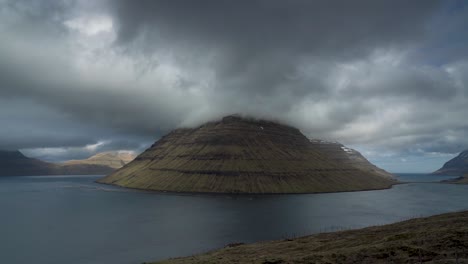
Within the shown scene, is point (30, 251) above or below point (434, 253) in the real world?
below

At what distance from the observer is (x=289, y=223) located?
14475 centimetres

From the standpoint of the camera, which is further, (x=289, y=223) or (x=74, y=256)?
(x=289, y=223)

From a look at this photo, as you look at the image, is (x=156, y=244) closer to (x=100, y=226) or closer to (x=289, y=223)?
(x=100, y=226)

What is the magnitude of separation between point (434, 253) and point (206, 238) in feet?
278

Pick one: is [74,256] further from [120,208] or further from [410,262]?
[120,208]

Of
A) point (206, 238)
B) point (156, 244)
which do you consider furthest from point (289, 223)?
point (156, 244)

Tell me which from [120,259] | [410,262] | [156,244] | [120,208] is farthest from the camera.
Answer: [120,208]

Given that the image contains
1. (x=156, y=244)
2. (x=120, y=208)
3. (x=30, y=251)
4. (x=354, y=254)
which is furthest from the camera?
(x=120, y=208)

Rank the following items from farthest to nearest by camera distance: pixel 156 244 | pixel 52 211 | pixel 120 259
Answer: pixel 52 211, pixel 156 244, pixel 120 259

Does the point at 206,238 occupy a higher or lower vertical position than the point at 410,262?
lower

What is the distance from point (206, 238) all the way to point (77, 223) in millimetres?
75664

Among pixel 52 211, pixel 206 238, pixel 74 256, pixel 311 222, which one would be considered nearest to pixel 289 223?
pixel 311 222

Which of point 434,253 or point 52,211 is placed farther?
point 52,211

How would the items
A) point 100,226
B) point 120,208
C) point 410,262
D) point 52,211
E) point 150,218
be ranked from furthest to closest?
point 120,208 → point 52,211 → point 150,218 → point 100,226 → point 410,262
